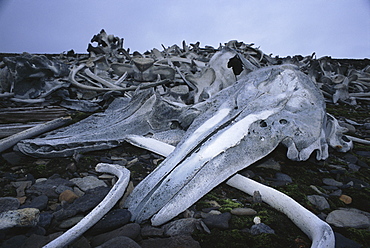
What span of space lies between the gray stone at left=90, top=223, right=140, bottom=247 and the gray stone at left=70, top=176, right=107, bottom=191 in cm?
50

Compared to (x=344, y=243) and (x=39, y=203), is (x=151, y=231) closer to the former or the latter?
(x=39, y=203)

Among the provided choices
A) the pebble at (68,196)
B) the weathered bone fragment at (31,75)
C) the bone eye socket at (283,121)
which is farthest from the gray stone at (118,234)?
the weathered bone fragment at (31,75)

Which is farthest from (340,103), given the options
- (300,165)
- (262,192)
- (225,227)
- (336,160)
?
(225,227)

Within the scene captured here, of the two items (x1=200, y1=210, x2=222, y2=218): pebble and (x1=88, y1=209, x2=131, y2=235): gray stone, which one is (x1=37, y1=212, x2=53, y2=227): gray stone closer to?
(x1=88, y1=209, x2=131, y2=235): gray stone

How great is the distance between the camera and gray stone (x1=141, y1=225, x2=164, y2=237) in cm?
112

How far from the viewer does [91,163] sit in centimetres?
190

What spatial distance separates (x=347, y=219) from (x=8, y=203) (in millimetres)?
1762

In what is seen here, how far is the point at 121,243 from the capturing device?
39.0 inches

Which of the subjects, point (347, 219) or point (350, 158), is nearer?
point (347, 219)

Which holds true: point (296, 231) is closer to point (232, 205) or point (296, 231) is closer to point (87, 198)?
point (232, 205)

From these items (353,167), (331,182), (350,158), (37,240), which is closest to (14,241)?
(37,240)

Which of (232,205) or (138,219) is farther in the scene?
(232,205)

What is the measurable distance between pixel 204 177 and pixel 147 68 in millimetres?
3655

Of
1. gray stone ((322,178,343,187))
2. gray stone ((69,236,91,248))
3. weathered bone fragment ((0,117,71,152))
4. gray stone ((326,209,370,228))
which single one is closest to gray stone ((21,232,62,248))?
gray stone ((69,236,91,248))
